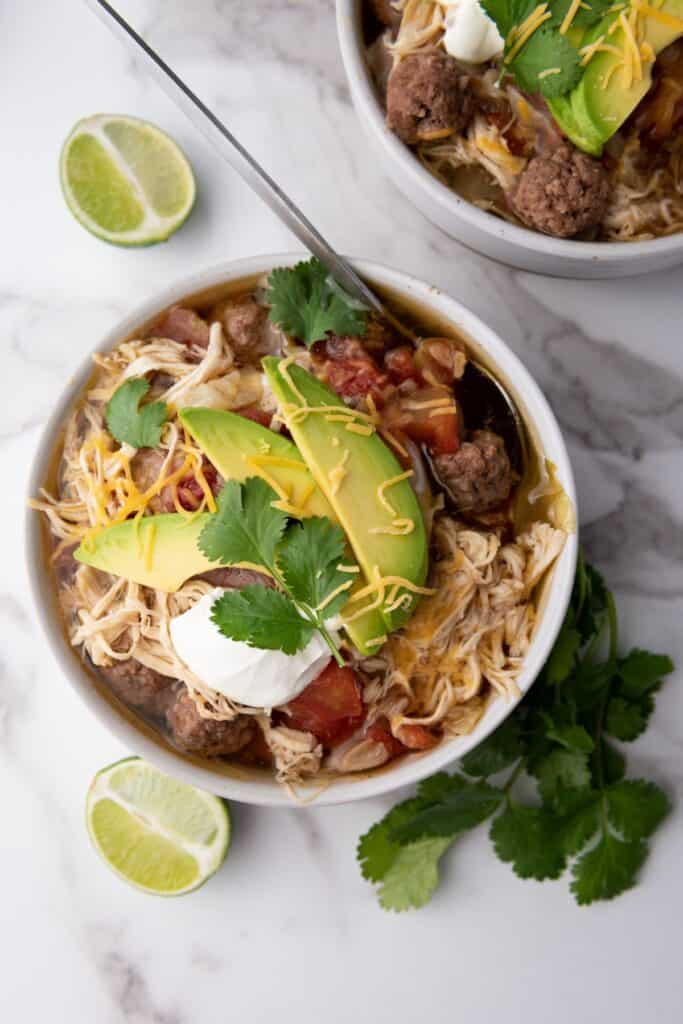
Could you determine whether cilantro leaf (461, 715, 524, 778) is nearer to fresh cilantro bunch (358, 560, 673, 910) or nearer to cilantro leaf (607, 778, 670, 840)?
fresh cilantro bunch (358, 560, 673, 910)

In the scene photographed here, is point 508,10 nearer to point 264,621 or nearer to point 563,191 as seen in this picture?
point 563,191

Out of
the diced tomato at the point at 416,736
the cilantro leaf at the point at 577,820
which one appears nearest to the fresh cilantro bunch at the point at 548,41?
the diced tomato at the point at 416,736

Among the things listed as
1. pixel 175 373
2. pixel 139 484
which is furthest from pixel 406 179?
pixel 139 484

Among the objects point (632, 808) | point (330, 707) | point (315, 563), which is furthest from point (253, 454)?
point (632, 808)

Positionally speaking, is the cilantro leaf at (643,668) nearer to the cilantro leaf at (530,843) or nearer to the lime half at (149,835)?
the cilantro leaf at (530,843)

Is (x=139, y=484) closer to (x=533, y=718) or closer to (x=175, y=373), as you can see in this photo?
(x=175, y=373)
